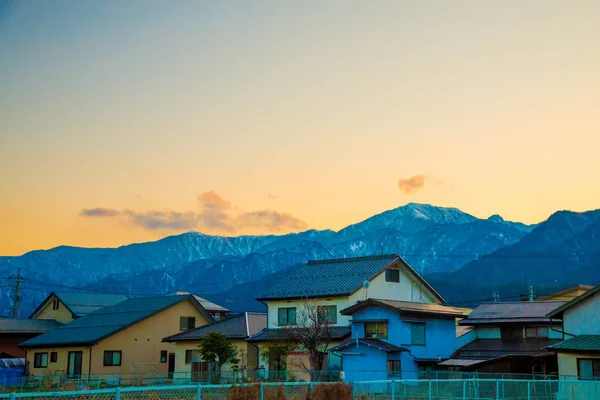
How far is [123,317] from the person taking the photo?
59375 mm

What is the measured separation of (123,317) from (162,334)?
132 inches

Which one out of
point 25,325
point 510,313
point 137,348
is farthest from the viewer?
point 25,325

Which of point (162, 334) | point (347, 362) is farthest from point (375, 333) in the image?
point (162, 334)

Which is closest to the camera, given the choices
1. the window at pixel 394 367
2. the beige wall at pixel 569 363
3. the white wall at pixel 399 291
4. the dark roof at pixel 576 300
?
the beige wall at pixel 569 363

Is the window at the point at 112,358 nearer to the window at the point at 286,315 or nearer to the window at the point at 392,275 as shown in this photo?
the window at the point at 286,315

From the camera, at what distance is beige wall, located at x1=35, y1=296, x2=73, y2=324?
2965 inches

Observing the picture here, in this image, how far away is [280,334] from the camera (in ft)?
166

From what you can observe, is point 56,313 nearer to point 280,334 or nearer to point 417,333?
point 280,334

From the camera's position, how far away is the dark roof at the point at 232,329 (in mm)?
54188

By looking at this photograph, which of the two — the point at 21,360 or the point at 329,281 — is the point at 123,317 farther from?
the point at 329,281

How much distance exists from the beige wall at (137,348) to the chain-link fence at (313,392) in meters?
24.7

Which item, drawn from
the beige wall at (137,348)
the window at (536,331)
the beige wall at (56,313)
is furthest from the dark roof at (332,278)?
the beige wall at (56,313)

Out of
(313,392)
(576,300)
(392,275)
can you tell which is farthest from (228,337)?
(313,392)

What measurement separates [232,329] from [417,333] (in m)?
14.6
